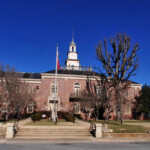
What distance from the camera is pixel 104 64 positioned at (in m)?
28.0

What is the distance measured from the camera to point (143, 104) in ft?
104

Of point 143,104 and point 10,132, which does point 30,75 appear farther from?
point 143,104

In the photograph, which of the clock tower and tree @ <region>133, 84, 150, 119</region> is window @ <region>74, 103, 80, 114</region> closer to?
tree @ <region>133, 84, 150, 119</region>

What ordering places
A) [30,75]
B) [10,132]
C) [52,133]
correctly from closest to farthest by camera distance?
[10,132] < [52,133] < [30,75]

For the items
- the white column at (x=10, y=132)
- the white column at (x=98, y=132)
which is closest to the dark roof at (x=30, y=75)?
the white column at (x=10, y=132)

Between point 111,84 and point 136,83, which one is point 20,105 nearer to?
point 111,84

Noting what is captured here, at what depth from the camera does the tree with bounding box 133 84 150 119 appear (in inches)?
1236

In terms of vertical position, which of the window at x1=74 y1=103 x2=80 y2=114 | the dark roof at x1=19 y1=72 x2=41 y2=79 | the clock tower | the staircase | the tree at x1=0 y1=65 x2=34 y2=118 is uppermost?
the clock tower

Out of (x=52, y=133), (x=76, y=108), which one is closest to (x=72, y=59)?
(x=76, y=108)

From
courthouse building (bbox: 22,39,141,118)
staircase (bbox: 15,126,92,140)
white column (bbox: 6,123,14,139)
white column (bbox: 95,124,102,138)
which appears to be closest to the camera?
white column (bbox: 6,123,14,139)

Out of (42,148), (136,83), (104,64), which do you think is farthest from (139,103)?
(42,148)

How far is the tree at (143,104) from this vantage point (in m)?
31.4

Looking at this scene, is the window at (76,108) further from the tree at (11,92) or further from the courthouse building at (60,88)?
the tree at (11,92)

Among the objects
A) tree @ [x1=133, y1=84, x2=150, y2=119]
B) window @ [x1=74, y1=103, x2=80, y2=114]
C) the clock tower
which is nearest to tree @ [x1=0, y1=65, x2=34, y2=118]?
window @ [x1=74, y1=103, x2=80, y2=114]
